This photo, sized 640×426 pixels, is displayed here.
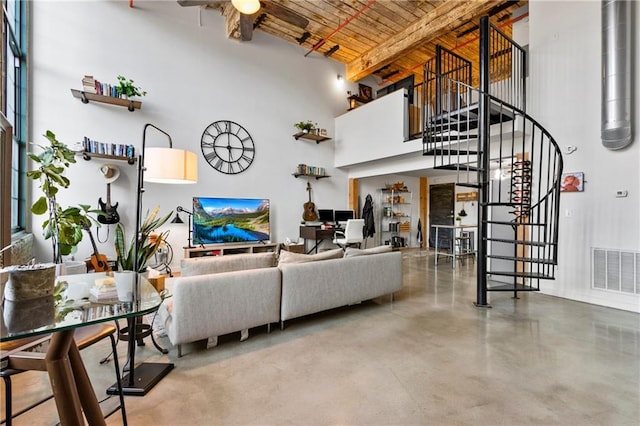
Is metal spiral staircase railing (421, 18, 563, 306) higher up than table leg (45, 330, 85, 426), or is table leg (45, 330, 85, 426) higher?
metal spiral staircase railing (421, 18, 563, 306)

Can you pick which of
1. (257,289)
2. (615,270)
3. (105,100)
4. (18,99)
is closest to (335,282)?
(257,289)


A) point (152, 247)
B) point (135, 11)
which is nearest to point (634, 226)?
point (152, 247)

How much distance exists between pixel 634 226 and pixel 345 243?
4254 mm

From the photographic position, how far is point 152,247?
2.13 m

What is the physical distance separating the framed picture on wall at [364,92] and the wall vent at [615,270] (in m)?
5.98

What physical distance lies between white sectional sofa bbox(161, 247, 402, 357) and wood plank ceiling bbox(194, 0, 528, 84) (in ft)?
11.4

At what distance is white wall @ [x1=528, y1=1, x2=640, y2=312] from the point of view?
11.5 feet

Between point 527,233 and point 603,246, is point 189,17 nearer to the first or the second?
point 527,233

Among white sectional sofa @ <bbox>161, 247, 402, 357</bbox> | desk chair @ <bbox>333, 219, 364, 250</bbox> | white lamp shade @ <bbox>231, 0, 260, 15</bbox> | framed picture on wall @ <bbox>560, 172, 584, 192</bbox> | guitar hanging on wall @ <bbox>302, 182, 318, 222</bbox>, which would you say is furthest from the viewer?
guitar hanging on wall @ <bbox>302, 182, 318, 222</bbox>

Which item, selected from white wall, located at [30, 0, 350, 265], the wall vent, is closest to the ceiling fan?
white wall, located at [30, 0, 350, 265]

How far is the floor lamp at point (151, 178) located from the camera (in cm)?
192

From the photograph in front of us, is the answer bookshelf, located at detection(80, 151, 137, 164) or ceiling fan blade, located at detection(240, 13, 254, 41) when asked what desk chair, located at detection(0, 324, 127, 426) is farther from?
ceiling fan blade, located at detection(240, 13, 254, 41)

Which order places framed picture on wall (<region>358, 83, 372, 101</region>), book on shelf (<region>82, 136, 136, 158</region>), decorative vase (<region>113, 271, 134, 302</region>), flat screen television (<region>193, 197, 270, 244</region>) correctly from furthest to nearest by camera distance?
1. framed picture on wall (<region>358, 83, 372, 101</region>)
2. flat screen television (<region>193, 197, 270, 244</region>)
3. book on shelf (<region>82, 136, 136, 158</region>)
4. decorative vase (<region>113, 271, 134, 302</region>)

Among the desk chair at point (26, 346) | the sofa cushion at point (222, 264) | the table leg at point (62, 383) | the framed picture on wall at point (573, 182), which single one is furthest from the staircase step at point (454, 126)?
the table leg at point (62, 383)
